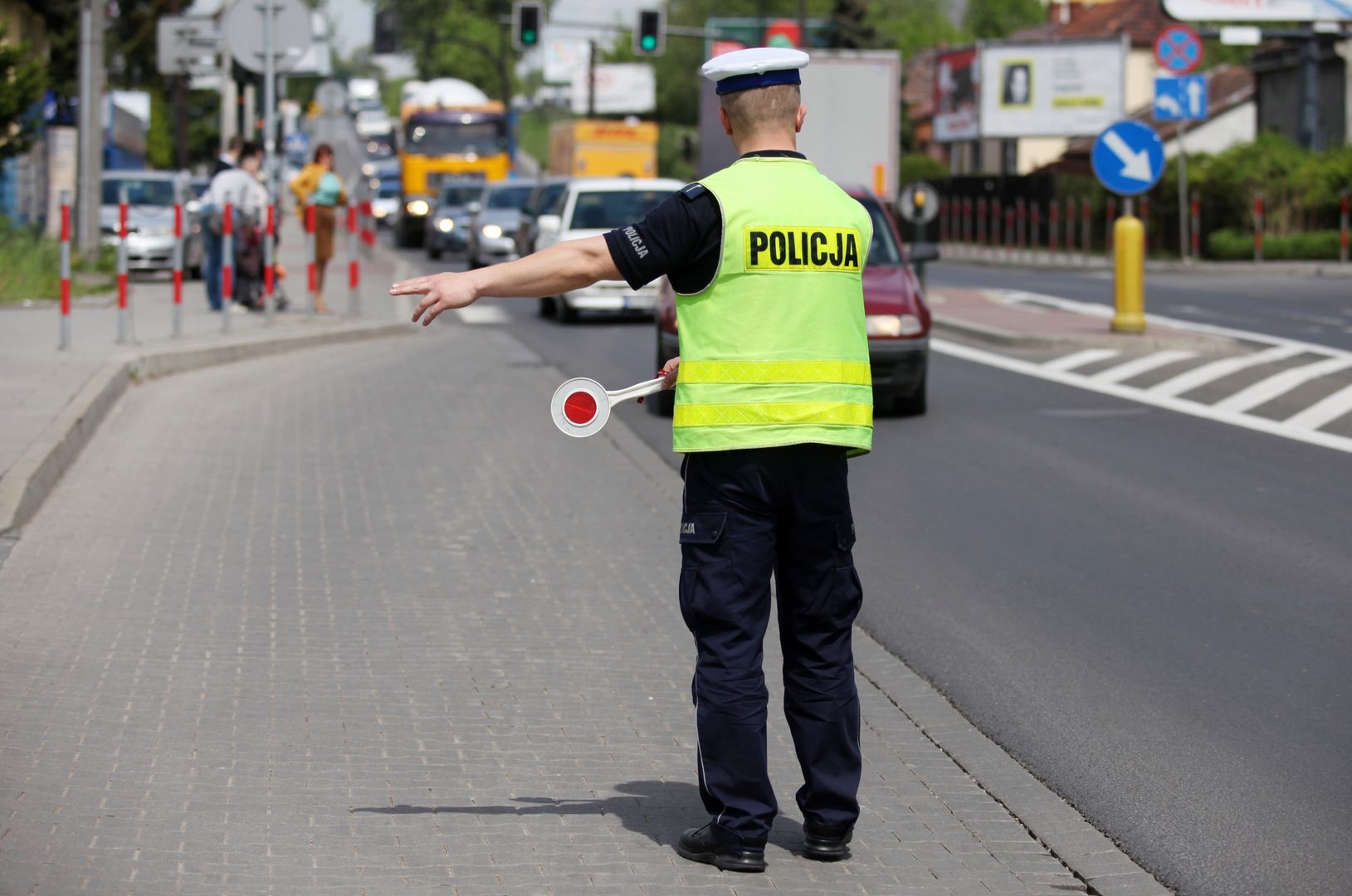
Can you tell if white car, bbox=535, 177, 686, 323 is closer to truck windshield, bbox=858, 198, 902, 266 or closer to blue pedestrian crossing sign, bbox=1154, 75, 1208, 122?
truck windshield, bbox=858, 198, 902, 266

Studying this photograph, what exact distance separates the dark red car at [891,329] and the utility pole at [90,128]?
Answer: 13801 millimetres

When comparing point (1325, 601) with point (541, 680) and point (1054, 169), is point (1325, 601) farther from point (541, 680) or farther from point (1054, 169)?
point (1054, 169)

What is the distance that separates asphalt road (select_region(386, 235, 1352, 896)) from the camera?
5.09m

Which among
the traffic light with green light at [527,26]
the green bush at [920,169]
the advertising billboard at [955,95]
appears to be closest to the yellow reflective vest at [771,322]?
the traffic light with green light at [527,26]

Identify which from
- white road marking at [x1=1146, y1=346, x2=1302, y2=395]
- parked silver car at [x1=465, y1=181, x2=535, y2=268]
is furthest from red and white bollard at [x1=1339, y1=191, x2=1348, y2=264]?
white road marking at [x1=1146, y1=346, x2=1302, y2=395]

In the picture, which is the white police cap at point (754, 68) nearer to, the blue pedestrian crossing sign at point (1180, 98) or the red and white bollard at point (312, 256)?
the red and white bollard at point (312, 256)

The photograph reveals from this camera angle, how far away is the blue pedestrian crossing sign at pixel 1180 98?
35188 mm

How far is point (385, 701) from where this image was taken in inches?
231

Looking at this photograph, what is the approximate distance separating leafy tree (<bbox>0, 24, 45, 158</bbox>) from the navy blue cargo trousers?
2149 centimetres

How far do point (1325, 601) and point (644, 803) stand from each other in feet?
12.2

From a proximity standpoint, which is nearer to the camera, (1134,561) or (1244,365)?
(1134,561)

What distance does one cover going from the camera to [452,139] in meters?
52.5

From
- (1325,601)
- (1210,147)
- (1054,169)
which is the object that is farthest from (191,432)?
(1210,147)

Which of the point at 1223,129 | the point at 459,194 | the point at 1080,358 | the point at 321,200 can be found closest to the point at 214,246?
the point at 321,200
